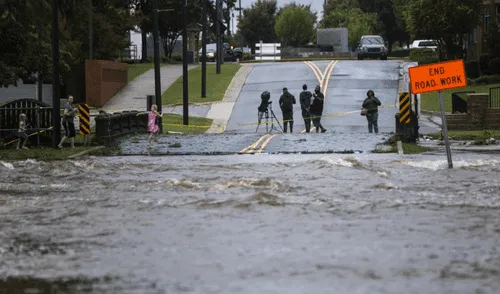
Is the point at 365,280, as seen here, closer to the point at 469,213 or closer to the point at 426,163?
the point at 469,213

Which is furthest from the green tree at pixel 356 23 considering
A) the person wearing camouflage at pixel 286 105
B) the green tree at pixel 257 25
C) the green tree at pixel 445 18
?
the person wearing camouflage at pixel 286 105

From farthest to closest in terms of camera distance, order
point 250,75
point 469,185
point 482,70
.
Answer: point 250,75
point 482,70
point 469,185

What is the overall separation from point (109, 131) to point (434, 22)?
3539 cm

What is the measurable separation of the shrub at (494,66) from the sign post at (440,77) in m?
36.3

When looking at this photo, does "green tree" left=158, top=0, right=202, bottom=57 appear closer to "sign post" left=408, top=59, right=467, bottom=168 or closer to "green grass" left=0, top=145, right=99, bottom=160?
"green grass" left=0, top=145, right=99, bottom=160

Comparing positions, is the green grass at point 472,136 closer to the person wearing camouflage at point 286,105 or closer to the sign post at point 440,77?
the person wearing camouflage at point 286,105

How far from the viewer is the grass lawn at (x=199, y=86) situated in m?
55.2

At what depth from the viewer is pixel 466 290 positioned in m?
10.9

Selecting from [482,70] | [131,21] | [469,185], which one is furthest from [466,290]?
[131,21]

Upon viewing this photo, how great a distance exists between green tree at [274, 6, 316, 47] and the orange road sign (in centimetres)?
9488

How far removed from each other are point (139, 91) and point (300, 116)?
51.2 ft

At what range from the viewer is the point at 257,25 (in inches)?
5177

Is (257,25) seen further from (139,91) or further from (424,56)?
(139,91)

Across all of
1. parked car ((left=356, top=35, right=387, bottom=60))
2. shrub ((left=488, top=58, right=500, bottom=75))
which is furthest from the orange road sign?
parked car ((left=356, top=35, right=387, bottom=60))
